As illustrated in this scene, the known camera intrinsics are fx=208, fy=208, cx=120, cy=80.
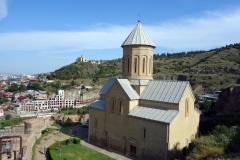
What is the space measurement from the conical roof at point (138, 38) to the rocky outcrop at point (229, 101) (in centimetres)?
1486

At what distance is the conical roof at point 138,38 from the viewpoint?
14.7 m

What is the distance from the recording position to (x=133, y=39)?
49.0ft

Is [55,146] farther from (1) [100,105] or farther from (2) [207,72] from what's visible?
(2) [207,72]

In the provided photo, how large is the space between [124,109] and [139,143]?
233 centimetres

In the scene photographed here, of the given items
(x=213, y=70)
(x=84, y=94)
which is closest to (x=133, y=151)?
(x=213, y=70)

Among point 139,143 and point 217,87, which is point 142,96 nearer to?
point 139,143

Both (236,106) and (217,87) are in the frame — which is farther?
(217,87)

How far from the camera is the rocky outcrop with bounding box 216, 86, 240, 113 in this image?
2373 centimetres

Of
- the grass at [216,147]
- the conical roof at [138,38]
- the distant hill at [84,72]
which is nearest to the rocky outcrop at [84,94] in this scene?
the distant hill at [84,72]

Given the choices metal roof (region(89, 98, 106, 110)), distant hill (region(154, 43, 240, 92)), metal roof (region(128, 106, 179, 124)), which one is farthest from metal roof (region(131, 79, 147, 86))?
distant hill (region(154, 43, 240, 92))

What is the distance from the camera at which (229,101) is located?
2469cm

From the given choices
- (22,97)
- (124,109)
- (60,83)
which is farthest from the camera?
(60,83)

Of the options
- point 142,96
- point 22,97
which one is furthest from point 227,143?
point 22,97

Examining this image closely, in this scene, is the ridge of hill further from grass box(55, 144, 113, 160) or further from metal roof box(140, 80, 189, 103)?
grass box(55, 144, 113, 160)
